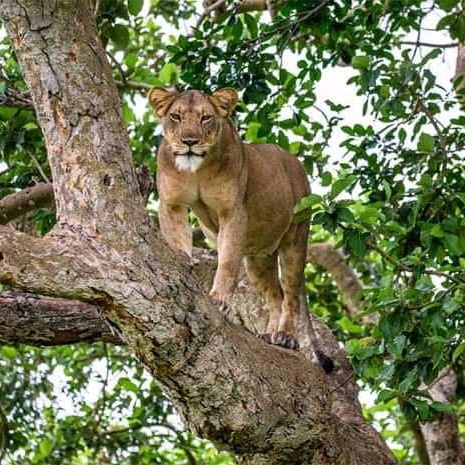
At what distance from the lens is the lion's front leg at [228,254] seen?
5160 millimetres

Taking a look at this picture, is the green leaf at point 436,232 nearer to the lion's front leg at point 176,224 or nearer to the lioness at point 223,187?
the lioness at point 223,187

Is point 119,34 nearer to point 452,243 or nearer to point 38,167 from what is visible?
point 38,167

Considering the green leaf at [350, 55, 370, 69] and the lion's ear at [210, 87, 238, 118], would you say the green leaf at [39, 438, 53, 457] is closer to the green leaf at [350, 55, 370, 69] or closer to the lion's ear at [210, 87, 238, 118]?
the lion's ear at [210, 87, 238, 118]

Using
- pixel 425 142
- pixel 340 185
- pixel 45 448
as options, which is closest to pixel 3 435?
pixel 45 448

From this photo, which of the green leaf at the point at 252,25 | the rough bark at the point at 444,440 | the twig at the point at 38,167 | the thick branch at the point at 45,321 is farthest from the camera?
the rough bark at the point at 444,440

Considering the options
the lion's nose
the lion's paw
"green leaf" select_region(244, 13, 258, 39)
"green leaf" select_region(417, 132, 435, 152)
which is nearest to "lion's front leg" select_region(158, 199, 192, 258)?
the lion's nose

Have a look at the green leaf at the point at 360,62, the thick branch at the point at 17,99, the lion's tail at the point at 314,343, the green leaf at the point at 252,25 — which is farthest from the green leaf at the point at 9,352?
the green leaf at the point at 360,62

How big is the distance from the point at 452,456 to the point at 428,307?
3.00m

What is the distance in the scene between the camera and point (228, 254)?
525cm

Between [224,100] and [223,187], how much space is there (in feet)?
1.38

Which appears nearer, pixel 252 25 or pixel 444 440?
pixel 252 25

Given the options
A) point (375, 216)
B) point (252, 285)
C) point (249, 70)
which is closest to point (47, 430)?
point (252, 285)

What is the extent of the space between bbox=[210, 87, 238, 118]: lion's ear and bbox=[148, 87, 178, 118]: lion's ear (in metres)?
0.19

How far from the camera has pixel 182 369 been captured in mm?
4125
